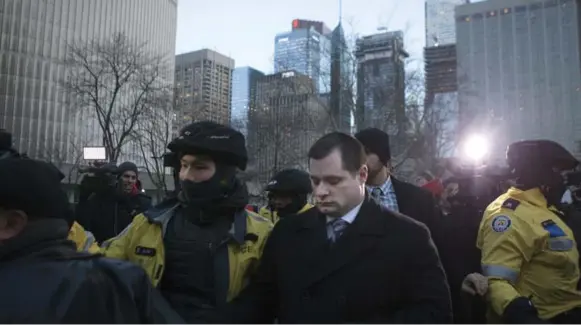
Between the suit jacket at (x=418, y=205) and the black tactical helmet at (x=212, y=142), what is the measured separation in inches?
69.5

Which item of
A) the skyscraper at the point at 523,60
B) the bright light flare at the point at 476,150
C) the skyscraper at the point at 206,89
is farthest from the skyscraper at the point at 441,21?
the bright light flare at the point at 476,150

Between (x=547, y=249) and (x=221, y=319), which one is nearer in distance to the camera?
(x=221, y=319)

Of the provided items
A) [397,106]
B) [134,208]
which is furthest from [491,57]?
[134,208]

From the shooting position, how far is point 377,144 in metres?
4.33

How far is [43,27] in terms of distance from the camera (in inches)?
1950

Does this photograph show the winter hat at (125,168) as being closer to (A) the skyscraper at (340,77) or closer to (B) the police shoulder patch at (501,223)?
(B) the police shoulder patch at (501,223)

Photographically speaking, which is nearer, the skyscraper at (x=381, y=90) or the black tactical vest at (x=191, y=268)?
the black tactical vest at (x=191, y=268)

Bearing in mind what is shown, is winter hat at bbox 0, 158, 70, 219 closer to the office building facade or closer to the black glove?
the black glove

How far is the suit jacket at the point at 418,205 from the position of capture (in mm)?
4066

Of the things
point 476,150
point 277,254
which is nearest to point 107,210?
point 277,254

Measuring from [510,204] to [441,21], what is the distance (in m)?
75.5

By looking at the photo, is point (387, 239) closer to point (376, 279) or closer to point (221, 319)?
point (376, 279)

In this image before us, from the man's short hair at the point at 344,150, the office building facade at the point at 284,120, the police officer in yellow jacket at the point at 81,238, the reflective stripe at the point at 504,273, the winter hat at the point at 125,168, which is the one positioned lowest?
the reflective stripe at the point at 504,273

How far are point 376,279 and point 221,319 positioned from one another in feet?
2.64
